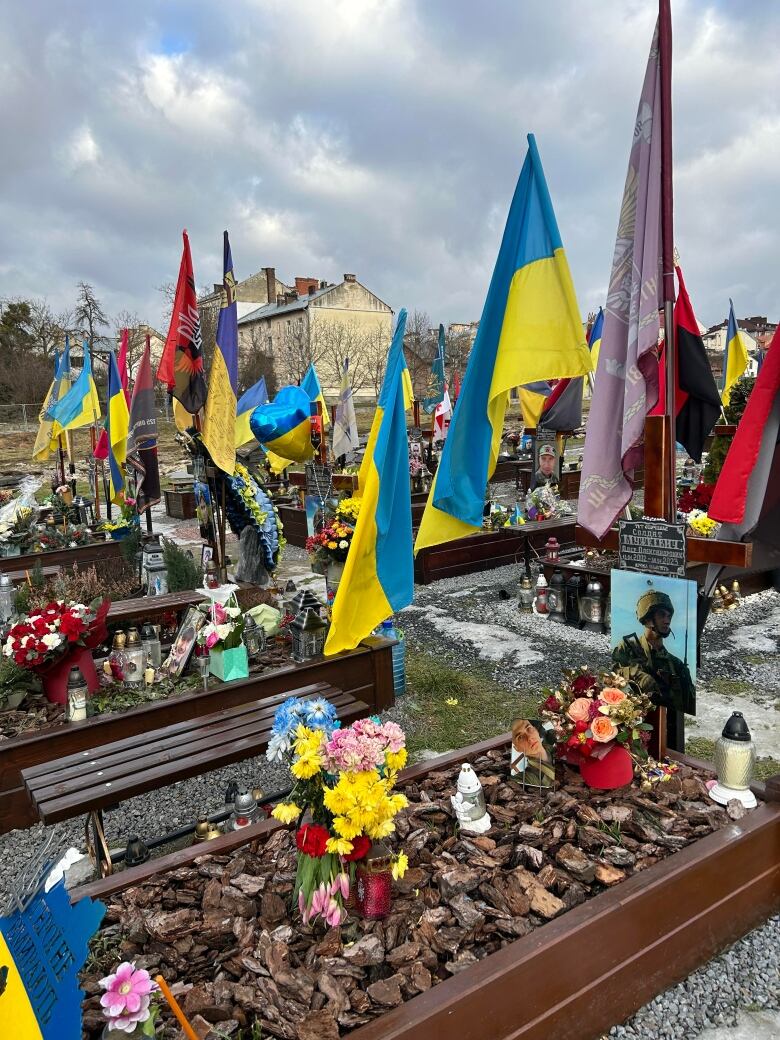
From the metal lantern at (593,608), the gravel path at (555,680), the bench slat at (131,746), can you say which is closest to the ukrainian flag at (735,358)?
the gravel path at (555,680)

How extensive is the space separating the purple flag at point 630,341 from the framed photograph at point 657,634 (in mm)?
397

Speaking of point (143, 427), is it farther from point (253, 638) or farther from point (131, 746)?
point (131, 746)

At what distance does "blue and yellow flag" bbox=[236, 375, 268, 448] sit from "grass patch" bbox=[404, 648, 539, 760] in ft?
13.3

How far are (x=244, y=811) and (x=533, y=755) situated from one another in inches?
65.7

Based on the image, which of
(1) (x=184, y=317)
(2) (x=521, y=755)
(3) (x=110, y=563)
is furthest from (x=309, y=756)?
(3) (x=110, y=563)

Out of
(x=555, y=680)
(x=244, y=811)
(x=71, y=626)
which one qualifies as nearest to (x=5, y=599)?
(x=71, y=626)

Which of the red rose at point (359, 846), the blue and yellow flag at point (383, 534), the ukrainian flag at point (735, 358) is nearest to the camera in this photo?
the red rose at point (359, 846)

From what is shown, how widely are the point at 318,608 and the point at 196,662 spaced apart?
1.09 metres

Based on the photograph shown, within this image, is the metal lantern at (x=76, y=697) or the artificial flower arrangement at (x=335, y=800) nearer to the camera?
the artificial flower arrangement at (x=335, y=800)

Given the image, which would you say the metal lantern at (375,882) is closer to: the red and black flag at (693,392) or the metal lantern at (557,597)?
the red and black flag at (693,392)

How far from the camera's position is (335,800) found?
250 centimetres

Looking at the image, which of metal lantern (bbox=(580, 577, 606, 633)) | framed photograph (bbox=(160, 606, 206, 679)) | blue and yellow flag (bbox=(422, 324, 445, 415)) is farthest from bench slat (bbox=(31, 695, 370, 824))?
blue and yellow flag (bbox=(422, 324, 445, 415))

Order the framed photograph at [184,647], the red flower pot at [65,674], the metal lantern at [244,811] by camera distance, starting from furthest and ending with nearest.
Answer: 1. the framed photograph at [184,647]
2. the red flower pot at [65,674]
3. the metal lantern at [244,811]

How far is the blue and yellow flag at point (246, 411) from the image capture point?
9.09 meters
